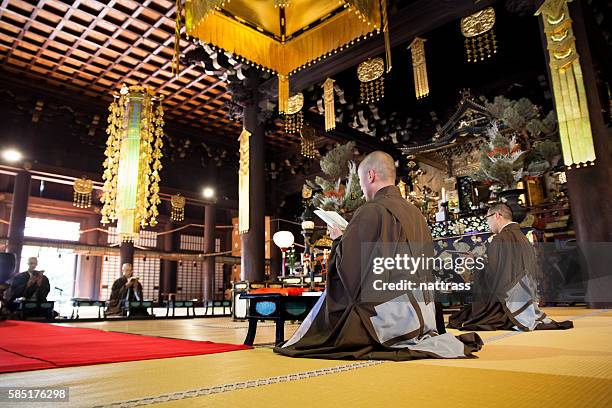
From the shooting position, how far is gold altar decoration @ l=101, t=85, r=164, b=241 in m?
6.22

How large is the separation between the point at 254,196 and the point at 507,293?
470cm

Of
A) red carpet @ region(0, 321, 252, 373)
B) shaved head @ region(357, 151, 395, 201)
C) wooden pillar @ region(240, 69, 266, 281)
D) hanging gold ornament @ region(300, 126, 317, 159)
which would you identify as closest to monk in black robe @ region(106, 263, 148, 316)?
wooden pillar @ region(240, 69, 266, 281)

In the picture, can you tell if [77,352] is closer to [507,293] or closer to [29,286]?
[507,293]

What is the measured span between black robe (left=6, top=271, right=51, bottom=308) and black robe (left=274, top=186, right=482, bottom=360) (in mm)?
6219

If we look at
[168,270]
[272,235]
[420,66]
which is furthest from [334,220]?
[168,270]

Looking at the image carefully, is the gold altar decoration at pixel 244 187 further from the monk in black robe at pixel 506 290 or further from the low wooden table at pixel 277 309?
the low wooden table at pixel 277 309

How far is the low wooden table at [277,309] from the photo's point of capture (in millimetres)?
2654

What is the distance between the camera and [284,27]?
4.53m

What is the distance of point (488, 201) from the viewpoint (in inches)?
292

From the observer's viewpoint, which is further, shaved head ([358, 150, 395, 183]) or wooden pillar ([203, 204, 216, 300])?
wooden pillar ([203, 204, 216, 300])

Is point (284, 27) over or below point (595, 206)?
over

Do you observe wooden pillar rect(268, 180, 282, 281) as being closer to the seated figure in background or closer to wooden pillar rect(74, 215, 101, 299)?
the seated figure in background

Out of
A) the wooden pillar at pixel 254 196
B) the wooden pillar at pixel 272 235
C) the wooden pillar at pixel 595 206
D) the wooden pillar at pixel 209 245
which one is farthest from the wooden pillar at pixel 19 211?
the wooden pillar at pixel 595 206

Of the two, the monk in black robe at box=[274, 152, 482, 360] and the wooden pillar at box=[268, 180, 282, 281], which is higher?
the wooden pillar at box=[268, 180, 282, 281]
